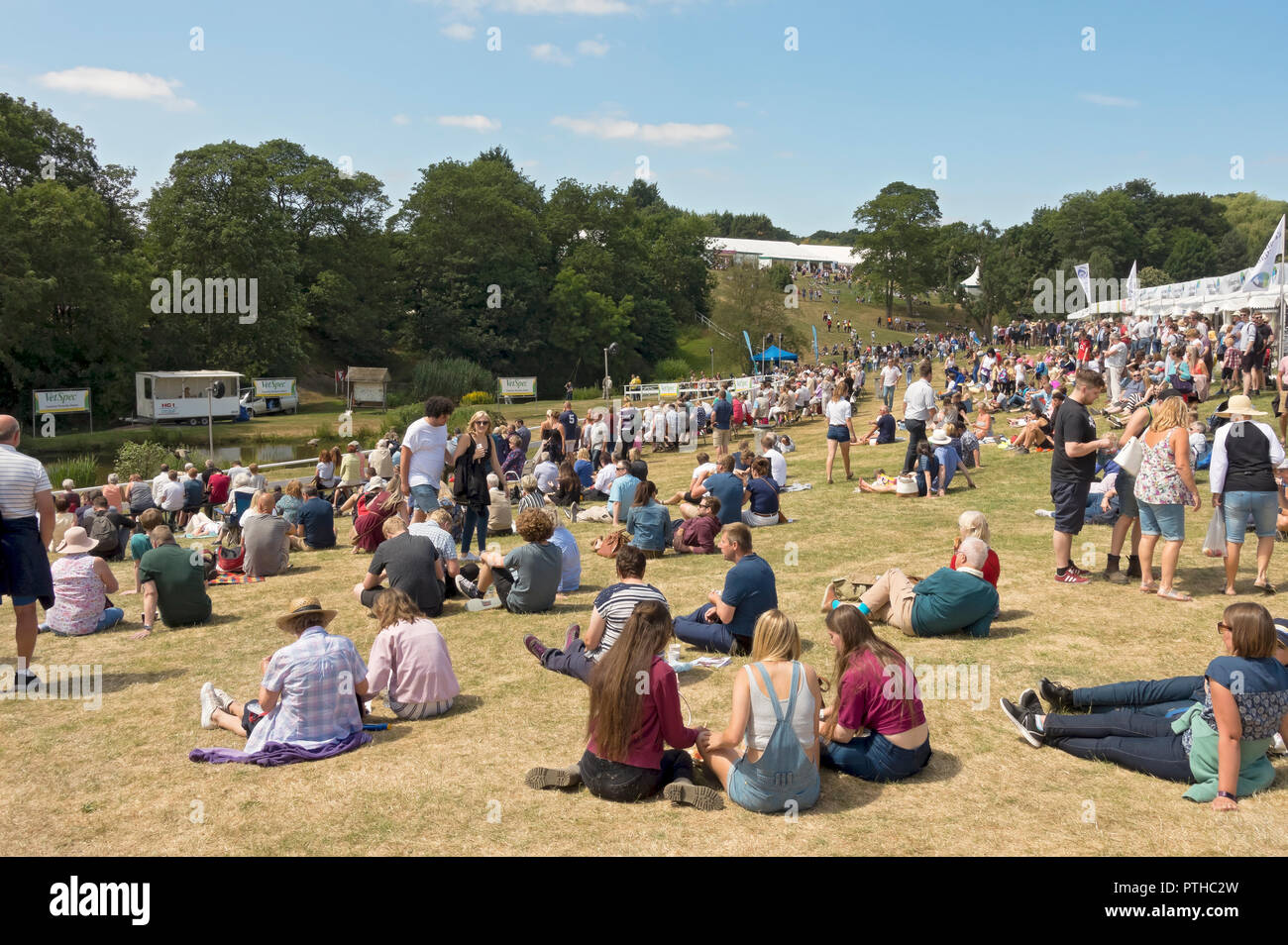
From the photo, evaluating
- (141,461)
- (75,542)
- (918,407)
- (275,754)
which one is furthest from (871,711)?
(141,461)

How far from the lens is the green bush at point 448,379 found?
173 ft

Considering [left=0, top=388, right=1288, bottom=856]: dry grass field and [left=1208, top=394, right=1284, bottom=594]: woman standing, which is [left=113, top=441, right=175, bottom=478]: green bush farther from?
[left=1208, top=394, right=1284, bottom=594]: woman standing

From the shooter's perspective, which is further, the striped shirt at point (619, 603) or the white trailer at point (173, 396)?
the white trailer at point (173, 396)

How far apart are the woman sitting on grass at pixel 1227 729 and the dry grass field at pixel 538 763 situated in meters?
0.12

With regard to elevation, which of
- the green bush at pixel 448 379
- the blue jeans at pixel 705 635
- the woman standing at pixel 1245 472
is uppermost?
the green bush at pixel 448 379

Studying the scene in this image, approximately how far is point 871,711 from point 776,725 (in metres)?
0.85

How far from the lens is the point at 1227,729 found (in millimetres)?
4895

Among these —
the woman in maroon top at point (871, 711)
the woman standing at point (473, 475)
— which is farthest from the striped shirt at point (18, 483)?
the woman in maroon top at point (871, 711)

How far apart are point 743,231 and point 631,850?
578 ft

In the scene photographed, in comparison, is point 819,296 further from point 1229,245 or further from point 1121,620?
point 1121,620

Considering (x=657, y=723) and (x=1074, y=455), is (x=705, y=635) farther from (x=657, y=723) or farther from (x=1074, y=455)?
(x=1074, y=455)

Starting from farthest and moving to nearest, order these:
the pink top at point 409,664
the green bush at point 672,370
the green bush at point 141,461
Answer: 1. the green bush at point 672,370
2. the green bush at point 141,461
3. the pink top at point 409,664

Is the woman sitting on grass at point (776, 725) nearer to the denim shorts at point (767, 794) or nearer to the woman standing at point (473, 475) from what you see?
the denim shorts at point (767, 794)

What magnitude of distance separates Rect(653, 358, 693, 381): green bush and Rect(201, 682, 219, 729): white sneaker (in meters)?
A: 64.6
